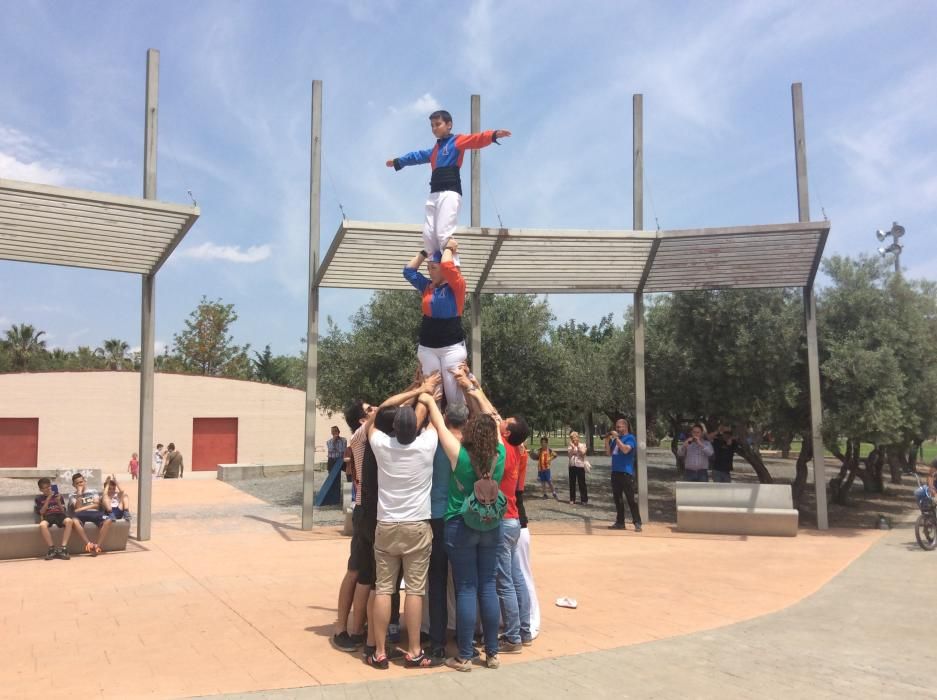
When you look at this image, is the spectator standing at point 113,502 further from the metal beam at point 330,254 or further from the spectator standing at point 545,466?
the spectator standing at point 545,466

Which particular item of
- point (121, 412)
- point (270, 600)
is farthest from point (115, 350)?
point (270, 600)

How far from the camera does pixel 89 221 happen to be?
904 centimetres

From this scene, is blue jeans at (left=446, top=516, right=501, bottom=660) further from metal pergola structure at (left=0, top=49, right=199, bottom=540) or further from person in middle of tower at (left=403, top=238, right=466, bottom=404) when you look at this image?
metal pergola structure at (left=0, top=49, right=199, bottom=540)

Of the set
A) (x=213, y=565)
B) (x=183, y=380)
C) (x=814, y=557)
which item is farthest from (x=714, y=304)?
(x=183, y=380)

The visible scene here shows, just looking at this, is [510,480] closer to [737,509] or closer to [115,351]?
[737,509]

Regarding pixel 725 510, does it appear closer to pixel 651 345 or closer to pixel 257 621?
pixel 651 345

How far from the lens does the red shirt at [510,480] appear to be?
16.7 feet

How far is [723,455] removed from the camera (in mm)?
13055

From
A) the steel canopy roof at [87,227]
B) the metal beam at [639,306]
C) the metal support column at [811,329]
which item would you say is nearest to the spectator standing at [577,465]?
the metal beam at [639,306]

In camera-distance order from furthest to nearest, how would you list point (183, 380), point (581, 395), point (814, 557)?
1. point (183, 380)
2. point (581, 395)
3. point (814, 557)

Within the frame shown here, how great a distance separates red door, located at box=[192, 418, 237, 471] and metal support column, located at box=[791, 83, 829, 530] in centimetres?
2236

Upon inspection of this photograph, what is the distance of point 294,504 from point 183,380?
46.3 ft

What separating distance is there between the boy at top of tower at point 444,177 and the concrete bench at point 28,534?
244 inches

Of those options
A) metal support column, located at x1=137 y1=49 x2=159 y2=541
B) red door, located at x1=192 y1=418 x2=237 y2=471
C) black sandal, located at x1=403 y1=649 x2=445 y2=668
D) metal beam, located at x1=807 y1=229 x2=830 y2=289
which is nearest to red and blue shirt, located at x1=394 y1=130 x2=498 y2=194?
black sandal, located at x1=403 y1=649 x2=445 y2=668
